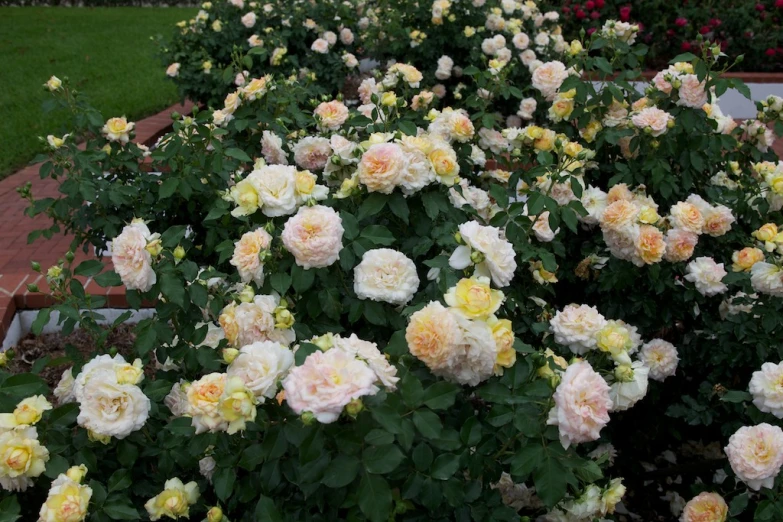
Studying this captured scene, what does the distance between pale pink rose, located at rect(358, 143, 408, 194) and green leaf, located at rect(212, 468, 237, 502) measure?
2.19 ft

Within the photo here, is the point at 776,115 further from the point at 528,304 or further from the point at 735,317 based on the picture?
the point at 528,304

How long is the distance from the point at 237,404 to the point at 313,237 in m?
0.40

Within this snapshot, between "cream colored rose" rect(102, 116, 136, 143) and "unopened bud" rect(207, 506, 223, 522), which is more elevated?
"unopened bud" rect(207, 506, 223, 522)

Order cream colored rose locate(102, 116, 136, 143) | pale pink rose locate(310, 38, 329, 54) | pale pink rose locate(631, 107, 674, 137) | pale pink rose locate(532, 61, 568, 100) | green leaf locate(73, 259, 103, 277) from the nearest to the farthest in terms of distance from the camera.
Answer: green leaf locate(73, 259, 103, 277)
pale pink rose locate(631, 107, 674, 137)
cream colored rose locate(102, 116, 136, 143)
pale pink rose locate(532, 61, 568, 100)
pale pink rose locate(310, 38, 329, 54)

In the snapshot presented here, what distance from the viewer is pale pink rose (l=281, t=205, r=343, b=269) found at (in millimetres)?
1368

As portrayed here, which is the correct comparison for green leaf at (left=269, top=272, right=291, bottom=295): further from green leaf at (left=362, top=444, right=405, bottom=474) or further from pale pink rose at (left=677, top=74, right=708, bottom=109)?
pale pink rose at (left=677, top=74, right=708, bottom=109)

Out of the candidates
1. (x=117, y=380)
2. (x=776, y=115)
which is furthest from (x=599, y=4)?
(x=117, y=380)

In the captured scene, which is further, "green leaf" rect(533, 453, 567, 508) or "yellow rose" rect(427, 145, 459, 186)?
"yellow rose" rect(427, 145, 459, 186)

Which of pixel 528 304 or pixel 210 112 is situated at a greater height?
pixel 210 112

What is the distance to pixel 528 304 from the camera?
6.41ft

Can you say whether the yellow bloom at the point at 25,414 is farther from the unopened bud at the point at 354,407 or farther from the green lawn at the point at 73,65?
the green lawn at the point at 73,65

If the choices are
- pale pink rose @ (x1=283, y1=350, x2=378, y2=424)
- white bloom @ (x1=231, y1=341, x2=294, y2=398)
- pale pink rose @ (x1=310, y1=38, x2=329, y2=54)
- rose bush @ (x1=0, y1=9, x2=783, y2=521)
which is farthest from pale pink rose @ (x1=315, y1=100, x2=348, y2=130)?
pale pink rose @ (x1=310, y1=38, x2=329, y2=54)

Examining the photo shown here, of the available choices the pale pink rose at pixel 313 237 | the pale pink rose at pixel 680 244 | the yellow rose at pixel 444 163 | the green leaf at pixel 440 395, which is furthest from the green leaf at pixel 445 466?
the pale pink rose at pixel 680 244

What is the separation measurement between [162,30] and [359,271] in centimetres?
941
